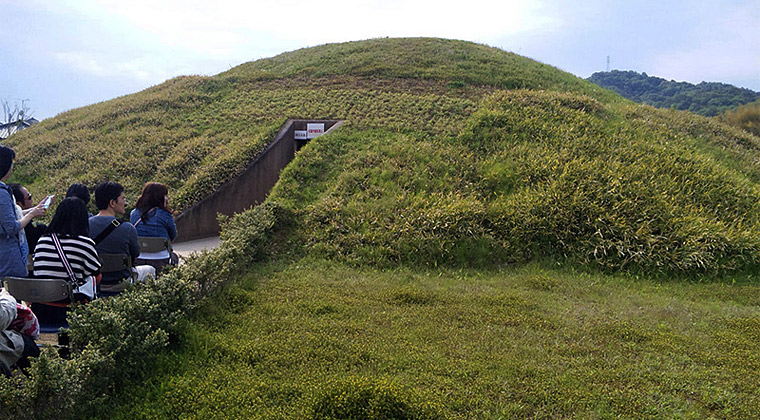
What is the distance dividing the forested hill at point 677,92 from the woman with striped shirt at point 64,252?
123 ft

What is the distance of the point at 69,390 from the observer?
309 centimetres

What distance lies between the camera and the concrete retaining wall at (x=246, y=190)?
10445mm

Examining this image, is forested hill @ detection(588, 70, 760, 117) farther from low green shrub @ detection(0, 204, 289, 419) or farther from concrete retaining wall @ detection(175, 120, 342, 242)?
low green shrub @ detection(0, 204, 289, 419)

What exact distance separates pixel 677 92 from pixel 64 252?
2560 inches

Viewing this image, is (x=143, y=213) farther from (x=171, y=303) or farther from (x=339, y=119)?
(x=339, y=119)

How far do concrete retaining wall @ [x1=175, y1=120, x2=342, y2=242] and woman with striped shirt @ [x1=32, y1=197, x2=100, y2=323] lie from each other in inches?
224

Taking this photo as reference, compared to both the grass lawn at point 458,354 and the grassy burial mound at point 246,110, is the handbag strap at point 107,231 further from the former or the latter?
the grassy burial mound at point 246,110

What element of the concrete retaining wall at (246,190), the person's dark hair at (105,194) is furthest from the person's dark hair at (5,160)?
the concrete retaining wall at (246,190)

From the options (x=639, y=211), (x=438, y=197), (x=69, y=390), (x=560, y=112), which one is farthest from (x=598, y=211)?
(x=69, y=390)

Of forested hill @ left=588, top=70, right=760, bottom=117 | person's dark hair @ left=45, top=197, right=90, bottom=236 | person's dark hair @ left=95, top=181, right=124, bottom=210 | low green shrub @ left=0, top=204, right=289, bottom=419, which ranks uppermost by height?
forested hill @ left=588, top=70, right=760, bottom=117

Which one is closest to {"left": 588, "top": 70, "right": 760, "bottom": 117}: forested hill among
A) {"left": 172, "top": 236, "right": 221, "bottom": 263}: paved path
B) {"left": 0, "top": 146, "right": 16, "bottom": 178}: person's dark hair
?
{"left": 172, "top": 236, "right": 221, "bottom": 263}: paved path

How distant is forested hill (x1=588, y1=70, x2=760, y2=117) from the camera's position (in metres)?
43.4

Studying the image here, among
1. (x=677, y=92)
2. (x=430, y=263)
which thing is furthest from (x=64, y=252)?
(x=677, y=92)

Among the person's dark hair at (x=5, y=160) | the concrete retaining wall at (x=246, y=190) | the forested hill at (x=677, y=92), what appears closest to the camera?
the person's dark hair at (x=5, y=160)
